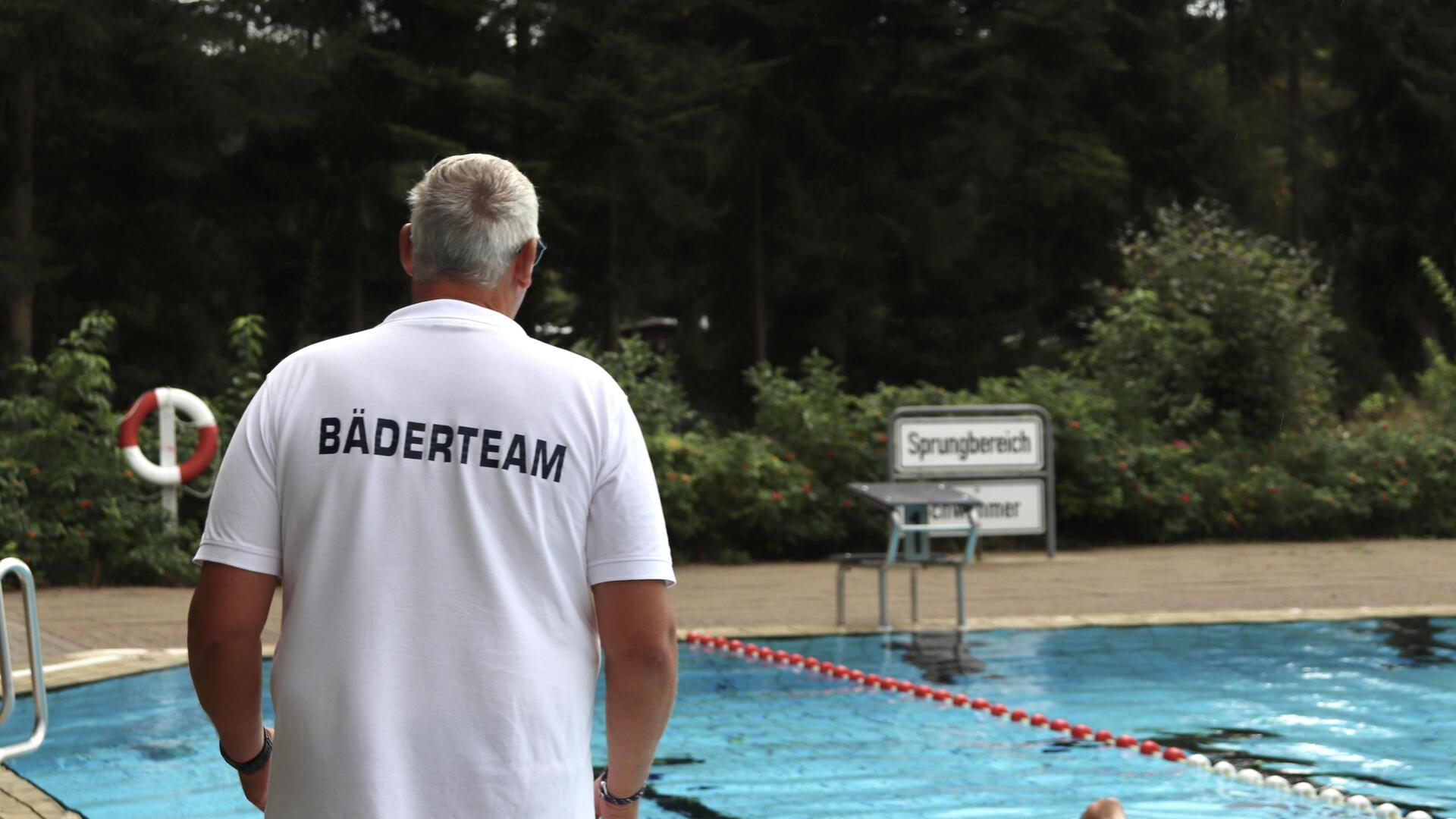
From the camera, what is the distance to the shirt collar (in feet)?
8.00

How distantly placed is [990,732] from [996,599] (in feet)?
16.6

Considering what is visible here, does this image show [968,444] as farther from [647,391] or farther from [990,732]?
[990,732]

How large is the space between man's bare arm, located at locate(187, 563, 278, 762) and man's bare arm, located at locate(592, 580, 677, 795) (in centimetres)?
47

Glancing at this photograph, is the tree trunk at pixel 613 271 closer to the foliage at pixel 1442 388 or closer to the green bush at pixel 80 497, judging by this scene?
the foliage at pixel 1442 388

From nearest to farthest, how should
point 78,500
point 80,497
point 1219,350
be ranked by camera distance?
point 78,500 < point 80,497 < point 1219,350

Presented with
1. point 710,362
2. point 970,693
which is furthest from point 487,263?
point 710,362

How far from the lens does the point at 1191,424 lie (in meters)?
20.6

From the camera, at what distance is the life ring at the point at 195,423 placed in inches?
536

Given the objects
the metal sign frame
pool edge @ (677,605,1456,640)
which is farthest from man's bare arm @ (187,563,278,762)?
the metal sign frame

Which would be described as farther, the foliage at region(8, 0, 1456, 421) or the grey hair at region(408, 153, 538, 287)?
the foliage at region(8, 0, 1456, 421)

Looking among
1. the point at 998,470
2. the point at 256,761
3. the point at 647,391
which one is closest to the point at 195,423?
the point at 647,391

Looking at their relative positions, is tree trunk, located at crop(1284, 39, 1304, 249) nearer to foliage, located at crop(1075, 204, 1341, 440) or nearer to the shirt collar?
foliage, located at crop(1075, 204, 1341, 440)

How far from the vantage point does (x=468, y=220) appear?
250 cm

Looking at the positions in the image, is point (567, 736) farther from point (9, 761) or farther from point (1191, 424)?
point (1191, 424)
